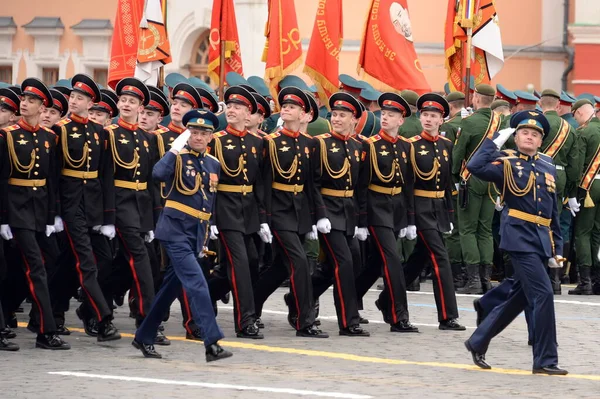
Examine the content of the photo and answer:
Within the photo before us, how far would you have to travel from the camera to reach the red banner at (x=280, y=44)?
18.9 metres

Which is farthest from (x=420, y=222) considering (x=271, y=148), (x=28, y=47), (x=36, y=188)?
(x=28, y=47)

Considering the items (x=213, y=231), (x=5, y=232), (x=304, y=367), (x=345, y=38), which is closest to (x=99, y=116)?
(x=213, y=231)

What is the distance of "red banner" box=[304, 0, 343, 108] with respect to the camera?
1900 cm

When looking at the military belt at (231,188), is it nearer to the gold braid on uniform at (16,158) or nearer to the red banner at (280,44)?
the gold braid on uniform at (16,158)

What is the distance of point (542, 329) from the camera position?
11234 millimetres

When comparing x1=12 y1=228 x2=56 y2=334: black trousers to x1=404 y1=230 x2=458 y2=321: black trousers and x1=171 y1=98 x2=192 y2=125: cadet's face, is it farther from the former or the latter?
x1=404 y1=230 x2=458 y2=321: black trousers

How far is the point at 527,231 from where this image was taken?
11.5m

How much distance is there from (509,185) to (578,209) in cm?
605

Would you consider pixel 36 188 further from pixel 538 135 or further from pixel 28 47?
pixel 28 47

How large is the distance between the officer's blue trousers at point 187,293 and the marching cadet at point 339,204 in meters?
1.90

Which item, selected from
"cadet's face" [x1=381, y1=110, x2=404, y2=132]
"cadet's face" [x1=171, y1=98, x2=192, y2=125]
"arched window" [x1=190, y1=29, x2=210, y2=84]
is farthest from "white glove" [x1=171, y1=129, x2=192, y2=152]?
"arched window" [x1=190, y1=29, x2=210, y2=84]

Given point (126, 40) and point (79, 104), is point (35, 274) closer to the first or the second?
point (79, 104)

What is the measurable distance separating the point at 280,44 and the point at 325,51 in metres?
0.54

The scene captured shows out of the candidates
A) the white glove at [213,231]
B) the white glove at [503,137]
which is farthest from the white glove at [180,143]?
the white glove at [503,137]
